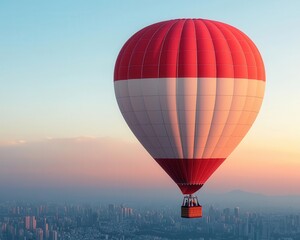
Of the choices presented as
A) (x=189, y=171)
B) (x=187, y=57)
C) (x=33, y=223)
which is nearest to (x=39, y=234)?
(x=33, y=223)

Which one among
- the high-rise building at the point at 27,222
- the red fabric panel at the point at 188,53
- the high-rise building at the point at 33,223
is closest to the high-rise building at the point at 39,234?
the high-rise building at the point at 33,223

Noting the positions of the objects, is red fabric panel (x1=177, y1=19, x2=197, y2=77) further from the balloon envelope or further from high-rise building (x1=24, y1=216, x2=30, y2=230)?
high-rise building (x1=24, y1=216, x2=30, y2=230)

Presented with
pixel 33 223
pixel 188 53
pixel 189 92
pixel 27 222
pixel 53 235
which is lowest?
pixel 53 235

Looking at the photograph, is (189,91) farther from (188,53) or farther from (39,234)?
(39,234)

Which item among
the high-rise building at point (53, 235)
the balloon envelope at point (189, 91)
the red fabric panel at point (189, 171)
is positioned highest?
the balloon envelope at point (189, 91)

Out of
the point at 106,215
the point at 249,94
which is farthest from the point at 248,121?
the point at 106,215

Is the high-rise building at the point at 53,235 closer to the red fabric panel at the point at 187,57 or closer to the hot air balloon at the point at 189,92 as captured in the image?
the hot air balloon at the point at 189,92
